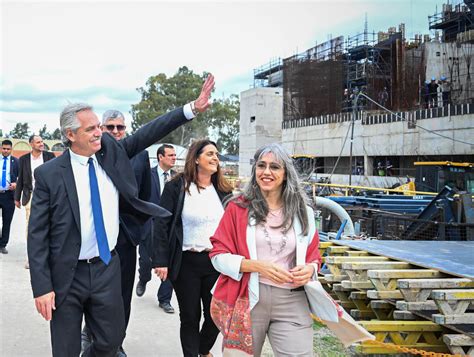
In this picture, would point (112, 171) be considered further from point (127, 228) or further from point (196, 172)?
point (196, 172)

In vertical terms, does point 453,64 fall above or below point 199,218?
above

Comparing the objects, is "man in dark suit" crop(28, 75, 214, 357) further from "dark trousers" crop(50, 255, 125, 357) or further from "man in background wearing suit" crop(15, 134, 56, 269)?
"man in background wearing suit" crop(15, 134, 56, 269)

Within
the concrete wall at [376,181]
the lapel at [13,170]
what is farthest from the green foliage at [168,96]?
the lapel at [13,170]

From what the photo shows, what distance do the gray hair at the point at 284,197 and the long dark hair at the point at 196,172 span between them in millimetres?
1086

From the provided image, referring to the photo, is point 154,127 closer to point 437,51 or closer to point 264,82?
point 437,51

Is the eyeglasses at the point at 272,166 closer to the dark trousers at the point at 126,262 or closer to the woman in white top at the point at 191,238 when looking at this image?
the woman in white top at the point at 191,238

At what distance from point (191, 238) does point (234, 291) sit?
1.16 m

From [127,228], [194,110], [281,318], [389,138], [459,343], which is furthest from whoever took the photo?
[389,138]

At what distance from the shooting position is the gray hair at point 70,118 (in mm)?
3125

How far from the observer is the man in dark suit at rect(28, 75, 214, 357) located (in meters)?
2.98

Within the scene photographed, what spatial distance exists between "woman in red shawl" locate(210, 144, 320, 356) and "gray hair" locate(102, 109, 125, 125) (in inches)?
68.6

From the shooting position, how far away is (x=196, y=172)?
4160mm

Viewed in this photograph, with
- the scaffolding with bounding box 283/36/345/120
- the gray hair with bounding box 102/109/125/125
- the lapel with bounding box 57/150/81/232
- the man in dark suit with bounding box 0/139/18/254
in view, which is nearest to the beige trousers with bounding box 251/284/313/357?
the lapel with bounding box 57/150/81/232

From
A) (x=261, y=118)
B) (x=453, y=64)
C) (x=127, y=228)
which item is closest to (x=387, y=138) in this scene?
(x=453, y=64)
